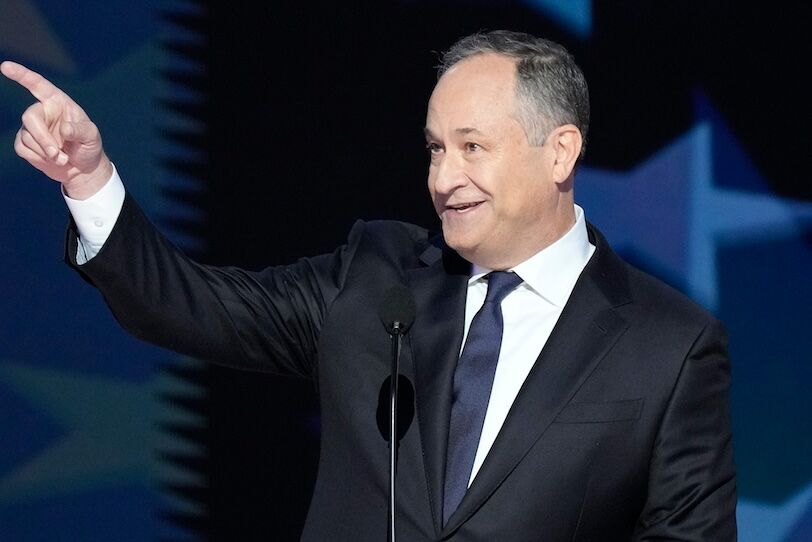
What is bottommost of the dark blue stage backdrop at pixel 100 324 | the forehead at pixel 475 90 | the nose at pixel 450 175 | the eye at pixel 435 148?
the dark blue stage backdrop at pixel 100 324

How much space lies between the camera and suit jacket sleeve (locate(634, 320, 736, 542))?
7.60 feet

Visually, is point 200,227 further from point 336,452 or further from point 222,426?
point 336,452

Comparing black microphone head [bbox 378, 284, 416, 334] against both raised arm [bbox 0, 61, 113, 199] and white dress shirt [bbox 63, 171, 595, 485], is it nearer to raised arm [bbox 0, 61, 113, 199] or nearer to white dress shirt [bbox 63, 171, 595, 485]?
white dress shirt [bbox 63, 171, 595, 485]

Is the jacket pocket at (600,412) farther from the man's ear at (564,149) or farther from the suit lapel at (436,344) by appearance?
the man's ear at (564,149)

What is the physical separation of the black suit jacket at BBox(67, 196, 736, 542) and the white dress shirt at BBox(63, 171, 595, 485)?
28 mm

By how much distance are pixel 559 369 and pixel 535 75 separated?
0.52 m

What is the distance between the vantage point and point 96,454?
11.0ft

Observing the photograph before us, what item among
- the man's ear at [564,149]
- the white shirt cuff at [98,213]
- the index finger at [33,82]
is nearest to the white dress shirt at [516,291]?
the white shirt cuff at [98,213]

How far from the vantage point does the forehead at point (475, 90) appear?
2.41 metres

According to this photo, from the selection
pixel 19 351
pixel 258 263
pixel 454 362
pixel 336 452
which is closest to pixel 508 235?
pixel 454 362

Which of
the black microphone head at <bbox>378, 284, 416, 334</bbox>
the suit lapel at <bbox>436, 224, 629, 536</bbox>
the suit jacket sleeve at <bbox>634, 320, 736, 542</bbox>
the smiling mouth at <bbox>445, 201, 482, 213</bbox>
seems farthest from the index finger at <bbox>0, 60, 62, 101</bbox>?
the suit jacket sleeve at <bbox>634, 320, 736, 542</bbox>

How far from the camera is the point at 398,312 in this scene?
2188 mm

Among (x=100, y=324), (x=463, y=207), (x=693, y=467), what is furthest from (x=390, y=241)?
(x=100, y=324)

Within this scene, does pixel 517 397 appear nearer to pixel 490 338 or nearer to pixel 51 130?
pixel 490 338
